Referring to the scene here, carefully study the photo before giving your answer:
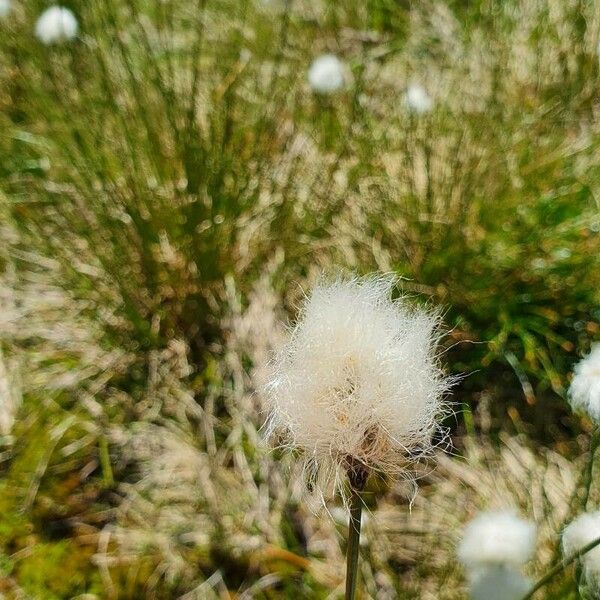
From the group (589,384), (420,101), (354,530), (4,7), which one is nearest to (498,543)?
(589,384)

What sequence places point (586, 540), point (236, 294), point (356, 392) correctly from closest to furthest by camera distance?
1. point (356, 392)
2. point (586, 540)
3. point (236, 294)

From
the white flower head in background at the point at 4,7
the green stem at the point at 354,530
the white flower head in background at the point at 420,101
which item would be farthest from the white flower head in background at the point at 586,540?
the white flower head in background at the point at 4,7

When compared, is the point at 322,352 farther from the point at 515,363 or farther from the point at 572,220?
the point at 572,220

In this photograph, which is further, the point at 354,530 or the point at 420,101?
the point at 420,101

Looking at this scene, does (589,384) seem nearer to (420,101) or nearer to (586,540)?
(586,540)

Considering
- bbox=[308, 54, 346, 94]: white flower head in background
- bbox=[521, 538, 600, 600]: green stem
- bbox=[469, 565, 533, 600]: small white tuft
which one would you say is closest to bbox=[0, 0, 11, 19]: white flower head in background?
bbox=[308, 54, 346, 94]: white flower head in background

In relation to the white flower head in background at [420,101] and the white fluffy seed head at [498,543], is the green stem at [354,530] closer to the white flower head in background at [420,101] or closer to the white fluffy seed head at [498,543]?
the white fluffy seed head at [498,543]

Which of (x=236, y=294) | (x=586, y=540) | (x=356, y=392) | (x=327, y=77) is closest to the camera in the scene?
(x=356, y=392)

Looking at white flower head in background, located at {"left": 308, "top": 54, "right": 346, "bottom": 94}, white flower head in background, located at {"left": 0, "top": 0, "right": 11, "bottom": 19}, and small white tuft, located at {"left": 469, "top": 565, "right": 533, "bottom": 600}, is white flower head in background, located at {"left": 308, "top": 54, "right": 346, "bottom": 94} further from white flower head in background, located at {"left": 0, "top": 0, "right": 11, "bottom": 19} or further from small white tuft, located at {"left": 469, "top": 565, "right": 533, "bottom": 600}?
small white tuft, located at {"left": 469, "top": 565, "right": 533, "bottom": 600}
